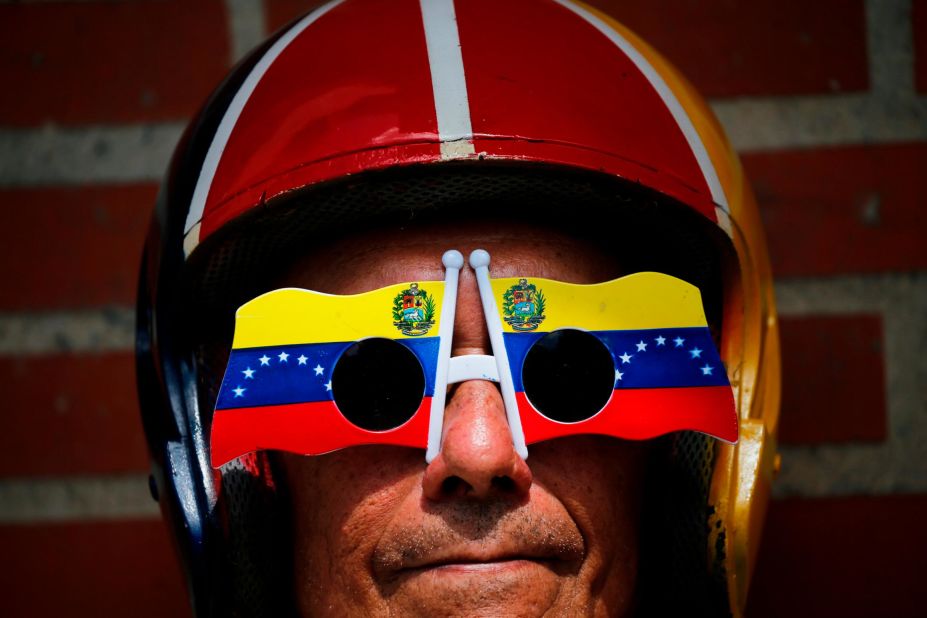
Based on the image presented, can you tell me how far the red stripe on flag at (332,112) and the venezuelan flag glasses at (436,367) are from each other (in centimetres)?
11

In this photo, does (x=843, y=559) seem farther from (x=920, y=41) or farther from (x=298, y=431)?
(x=298, y=431)

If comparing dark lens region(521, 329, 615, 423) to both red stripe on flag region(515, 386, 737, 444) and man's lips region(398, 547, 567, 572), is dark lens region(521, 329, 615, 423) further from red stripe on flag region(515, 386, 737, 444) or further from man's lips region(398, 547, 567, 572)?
man's lips region(398, 547, 567, 572)

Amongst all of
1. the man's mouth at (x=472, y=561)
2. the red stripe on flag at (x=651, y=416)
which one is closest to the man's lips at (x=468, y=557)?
the man's mouth at (x=472, y=561)

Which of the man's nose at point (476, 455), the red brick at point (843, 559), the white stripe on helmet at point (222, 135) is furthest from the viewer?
the red brick at point (843, 559)

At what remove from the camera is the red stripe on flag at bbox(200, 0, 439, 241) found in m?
0.88

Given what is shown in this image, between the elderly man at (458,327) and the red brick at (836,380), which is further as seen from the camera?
the red brick at (836,380)

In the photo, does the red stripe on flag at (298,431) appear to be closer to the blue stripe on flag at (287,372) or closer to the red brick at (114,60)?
the blue stripe on flag at (287,372)

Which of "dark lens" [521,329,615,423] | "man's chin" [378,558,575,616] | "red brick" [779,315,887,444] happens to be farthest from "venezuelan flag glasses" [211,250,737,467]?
"red brick" [779,315,887,444]

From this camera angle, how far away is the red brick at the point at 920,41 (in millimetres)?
1338

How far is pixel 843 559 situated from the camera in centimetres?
133

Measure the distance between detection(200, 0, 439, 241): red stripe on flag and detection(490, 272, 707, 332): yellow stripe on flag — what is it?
0.49 ft

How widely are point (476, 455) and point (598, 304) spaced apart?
18 centimetres

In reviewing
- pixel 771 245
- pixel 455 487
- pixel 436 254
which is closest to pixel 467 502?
pixel 455 487

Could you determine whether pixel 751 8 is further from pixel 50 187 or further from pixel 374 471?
pixel 50 187
